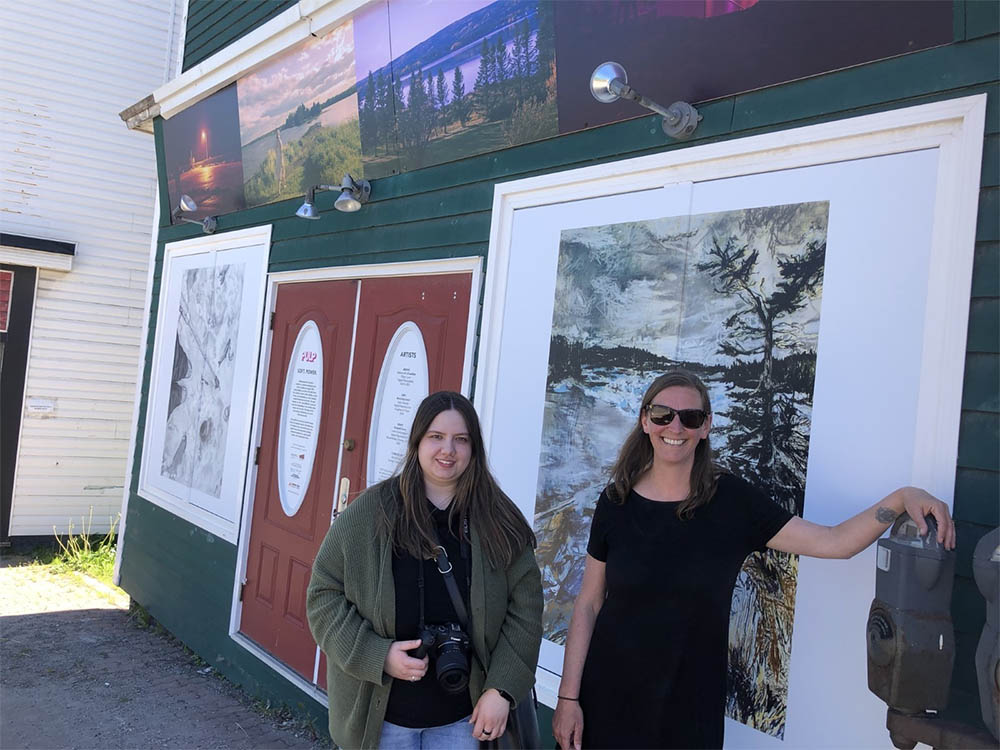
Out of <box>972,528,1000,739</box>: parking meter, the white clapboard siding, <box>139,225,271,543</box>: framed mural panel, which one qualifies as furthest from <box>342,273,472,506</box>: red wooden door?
the white clapboard siding

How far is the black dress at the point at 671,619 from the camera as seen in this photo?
2273mm

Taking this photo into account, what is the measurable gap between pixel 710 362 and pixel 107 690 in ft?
15.8

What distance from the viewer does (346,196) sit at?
482 cm

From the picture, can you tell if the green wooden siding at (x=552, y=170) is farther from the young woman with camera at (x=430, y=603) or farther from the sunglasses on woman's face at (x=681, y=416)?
the young woman with camera at (x=430, y=603)

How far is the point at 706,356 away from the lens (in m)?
3.12

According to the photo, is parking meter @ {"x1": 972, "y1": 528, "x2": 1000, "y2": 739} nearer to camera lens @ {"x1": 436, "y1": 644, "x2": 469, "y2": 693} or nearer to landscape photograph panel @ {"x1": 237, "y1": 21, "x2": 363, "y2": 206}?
camera lens @ {"x1": 436, "y1": 644, "x2": 469, "y2": 693}

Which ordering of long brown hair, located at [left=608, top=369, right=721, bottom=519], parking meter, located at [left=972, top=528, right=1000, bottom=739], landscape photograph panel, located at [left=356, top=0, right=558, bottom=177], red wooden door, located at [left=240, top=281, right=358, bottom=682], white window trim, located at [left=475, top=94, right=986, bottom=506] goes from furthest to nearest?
red wooden door, located at [left=240, top=281, right=358, bottom=682]
landscape photograph panel, located at [left=356, top=0, right=558, bottom=177]
white window trim, located at [left=475, top=94, right=986, bottom=506]
long brown hair, located at [left=608, top=369, right=721, bottom=519]
parking meter, located at [left=972, top=528, right=1000, bottom=739]

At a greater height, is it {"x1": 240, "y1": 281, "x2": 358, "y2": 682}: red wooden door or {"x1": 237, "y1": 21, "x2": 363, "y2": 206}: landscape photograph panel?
{"x1": 237, "y1": 21, "x2": 363, "y2": 206}: landscape photograph panel

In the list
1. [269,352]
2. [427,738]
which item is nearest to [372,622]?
[427,738]

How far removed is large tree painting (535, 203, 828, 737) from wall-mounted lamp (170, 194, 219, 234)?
4.09 m

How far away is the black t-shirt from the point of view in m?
2.41

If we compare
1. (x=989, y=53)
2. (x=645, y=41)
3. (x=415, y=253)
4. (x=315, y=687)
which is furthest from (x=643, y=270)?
(x=315, y=687)

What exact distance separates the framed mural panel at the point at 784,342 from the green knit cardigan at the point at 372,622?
35.5 inches

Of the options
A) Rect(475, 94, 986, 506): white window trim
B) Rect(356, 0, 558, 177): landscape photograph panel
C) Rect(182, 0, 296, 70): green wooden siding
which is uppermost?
Rect(182, 0, 296, 70): green wooden siding
